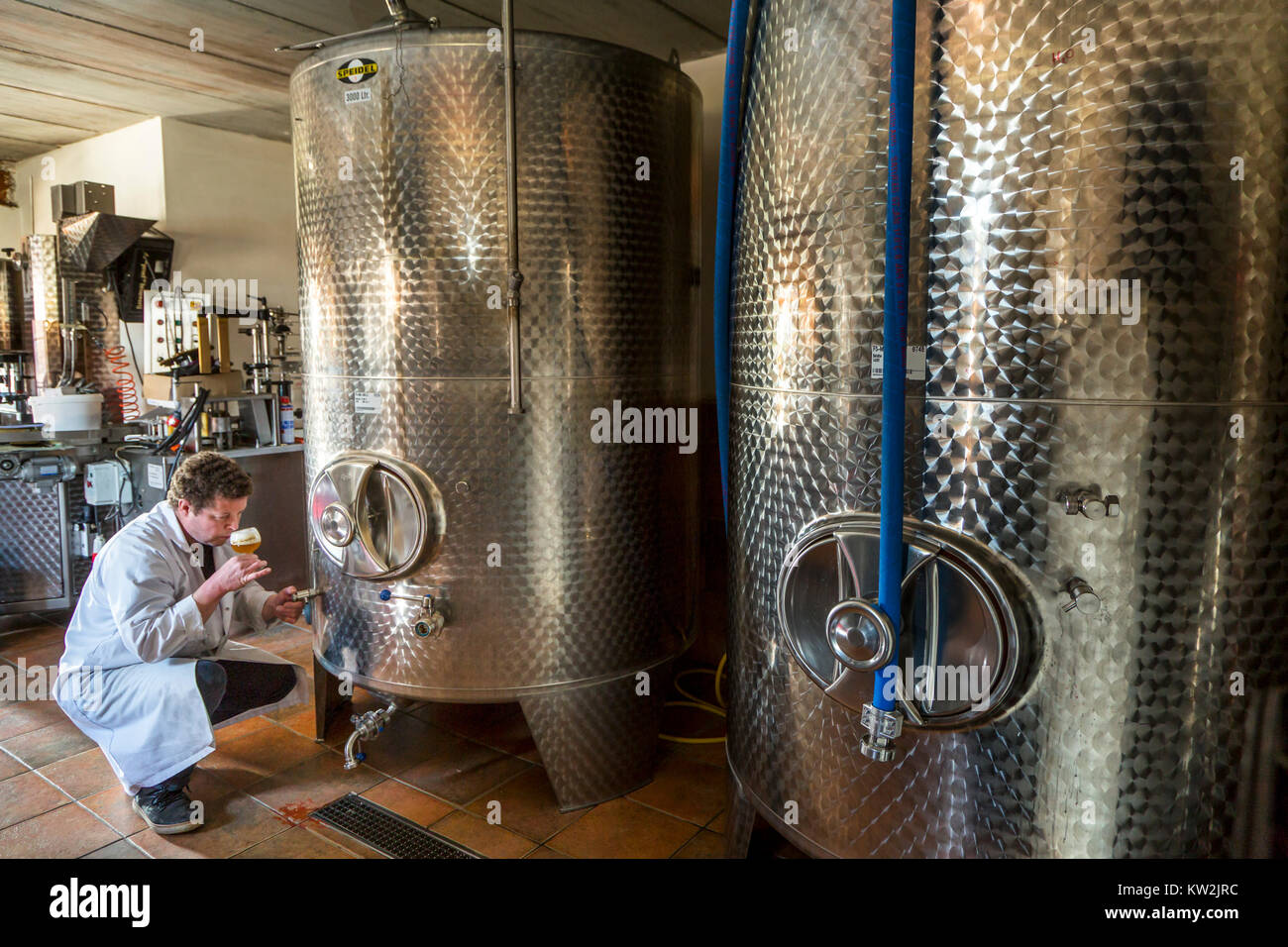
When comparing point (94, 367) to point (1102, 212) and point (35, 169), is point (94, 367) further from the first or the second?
point (1102, 212)

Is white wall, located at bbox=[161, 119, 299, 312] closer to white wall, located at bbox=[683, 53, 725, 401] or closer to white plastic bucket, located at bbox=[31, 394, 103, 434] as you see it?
white plastic bucket, located at bbox=[31, 394, 103, 434]

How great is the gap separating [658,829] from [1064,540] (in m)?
1.93

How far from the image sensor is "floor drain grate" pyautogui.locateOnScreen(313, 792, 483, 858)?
2.82 meters

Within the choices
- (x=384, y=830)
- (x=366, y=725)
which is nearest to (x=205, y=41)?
(x=366, y=725)

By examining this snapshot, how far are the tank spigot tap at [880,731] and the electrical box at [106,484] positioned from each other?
16.2 ft

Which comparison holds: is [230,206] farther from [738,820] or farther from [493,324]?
[738,820]

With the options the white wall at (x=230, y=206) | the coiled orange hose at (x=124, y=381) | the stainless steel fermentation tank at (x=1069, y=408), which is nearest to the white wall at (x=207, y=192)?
the white wall at (x=230, y=206)

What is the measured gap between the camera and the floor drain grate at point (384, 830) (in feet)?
9.26

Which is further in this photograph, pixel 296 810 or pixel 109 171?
pixel 109 171

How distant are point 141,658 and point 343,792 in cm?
88

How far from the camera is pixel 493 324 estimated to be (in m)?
2.90

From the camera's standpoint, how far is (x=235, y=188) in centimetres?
636

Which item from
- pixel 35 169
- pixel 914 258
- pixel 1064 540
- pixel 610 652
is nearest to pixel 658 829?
pixel 610 652
